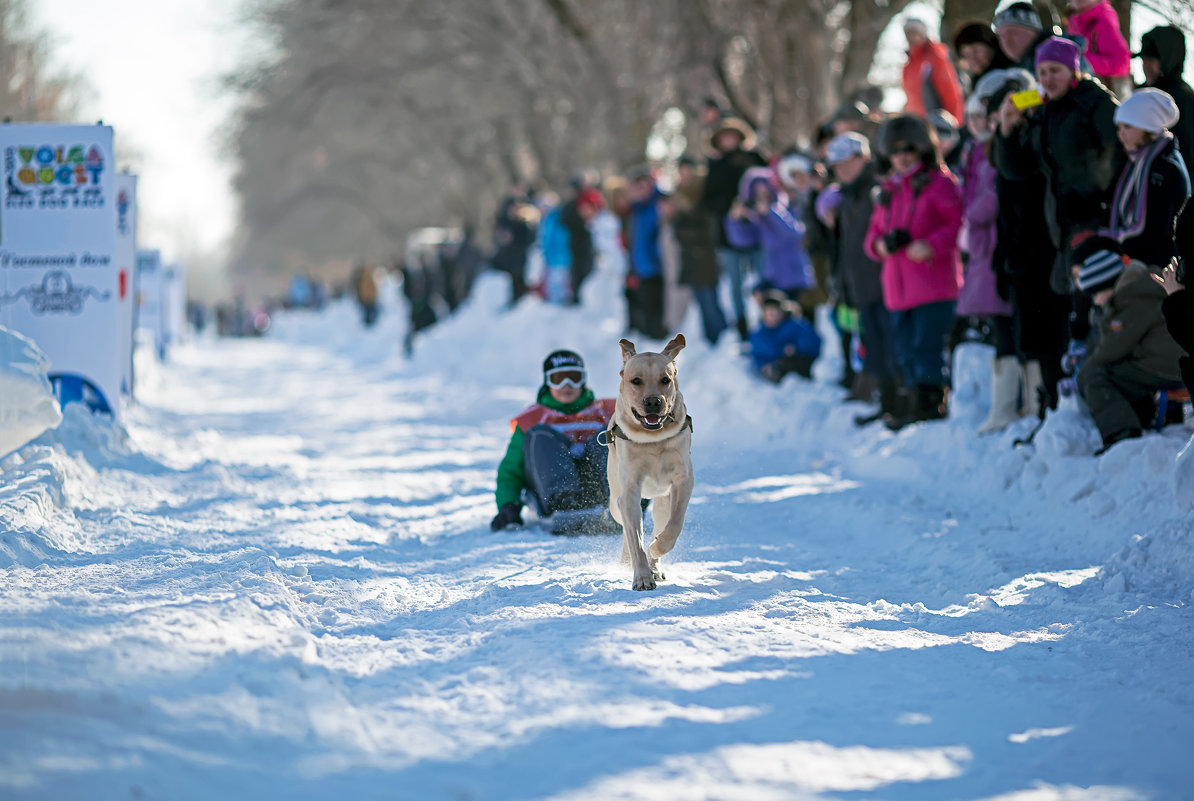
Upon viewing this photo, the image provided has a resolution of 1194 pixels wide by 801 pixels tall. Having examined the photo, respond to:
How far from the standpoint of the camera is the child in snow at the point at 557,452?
7.55 metres

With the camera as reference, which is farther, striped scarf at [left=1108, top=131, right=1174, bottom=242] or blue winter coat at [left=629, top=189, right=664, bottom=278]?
Result: blue winter coat at [left=629, top=189, right=664, bottom=278]

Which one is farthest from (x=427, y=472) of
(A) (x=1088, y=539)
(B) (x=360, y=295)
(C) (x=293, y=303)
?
(C) (x=293, y=303)

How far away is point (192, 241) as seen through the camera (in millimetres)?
180500

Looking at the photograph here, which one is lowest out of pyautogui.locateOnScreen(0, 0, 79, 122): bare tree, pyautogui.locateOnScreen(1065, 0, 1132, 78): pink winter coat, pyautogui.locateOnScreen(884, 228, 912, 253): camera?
pyautogui.locateOnScreen(884, 228, 912, 253): camera

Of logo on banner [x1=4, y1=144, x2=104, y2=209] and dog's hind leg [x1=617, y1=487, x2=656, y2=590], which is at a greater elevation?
logo on banner [x1=4, y1=144, x2=104, y2=209]

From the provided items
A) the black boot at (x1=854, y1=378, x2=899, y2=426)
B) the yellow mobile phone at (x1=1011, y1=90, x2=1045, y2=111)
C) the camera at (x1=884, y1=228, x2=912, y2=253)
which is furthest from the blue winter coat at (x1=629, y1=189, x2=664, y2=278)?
the yellow mobile phone at (x1=1011, y1=90, x2=1045, y2=111)

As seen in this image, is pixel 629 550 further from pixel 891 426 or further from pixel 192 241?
pixel 192 241

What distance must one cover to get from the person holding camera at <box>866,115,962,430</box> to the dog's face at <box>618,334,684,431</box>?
4278mm

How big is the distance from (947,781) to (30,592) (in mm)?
3796

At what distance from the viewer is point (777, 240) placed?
42.0ft

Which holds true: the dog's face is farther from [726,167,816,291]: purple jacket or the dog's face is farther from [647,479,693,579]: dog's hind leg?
[726,167,816,291]: purple jacket

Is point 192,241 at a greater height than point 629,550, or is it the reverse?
point 192,241

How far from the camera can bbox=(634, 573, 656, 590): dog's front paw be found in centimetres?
583

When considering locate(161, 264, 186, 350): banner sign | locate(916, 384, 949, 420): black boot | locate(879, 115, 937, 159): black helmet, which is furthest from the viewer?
locate(161, 264, 186, 350): banner sign
